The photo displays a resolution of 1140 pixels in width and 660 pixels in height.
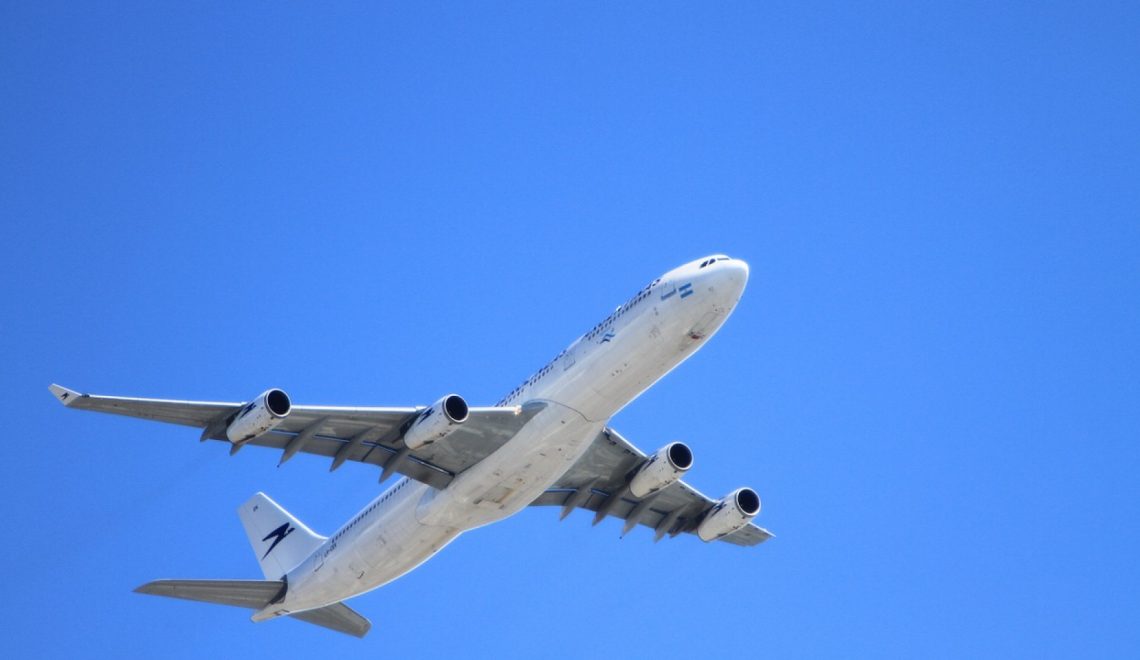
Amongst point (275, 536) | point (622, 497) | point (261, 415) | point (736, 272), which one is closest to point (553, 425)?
point (736, 272)

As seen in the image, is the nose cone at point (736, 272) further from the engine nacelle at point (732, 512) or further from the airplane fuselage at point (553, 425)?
the engine nacelle at point (732, 512)

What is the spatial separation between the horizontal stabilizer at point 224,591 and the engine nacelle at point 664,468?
1252cm

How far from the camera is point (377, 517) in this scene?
4909 cm

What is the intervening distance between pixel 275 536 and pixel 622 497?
43.5 feet

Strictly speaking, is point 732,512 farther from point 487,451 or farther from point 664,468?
point 487,451

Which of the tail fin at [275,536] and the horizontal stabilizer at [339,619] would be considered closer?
the horizontal stabilizer at [339,619]

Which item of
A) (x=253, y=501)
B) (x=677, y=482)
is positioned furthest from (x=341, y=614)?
(x=677, y=482)

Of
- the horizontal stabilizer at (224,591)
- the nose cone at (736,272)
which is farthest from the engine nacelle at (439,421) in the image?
the horizontal stabilizer at (224,591)

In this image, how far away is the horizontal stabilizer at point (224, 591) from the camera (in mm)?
48062

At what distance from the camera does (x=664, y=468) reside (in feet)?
164

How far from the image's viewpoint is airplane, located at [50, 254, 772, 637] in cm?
4312

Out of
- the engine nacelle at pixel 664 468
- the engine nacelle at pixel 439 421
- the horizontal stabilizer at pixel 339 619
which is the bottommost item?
the horizontal stabilizer at pixel 339 619

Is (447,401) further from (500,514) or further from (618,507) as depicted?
(618,507)

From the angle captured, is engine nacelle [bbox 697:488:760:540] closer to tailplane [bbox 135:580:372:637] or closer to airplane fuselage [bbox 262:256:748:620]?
airplane fuselage [bbox 262:256:748:620]
